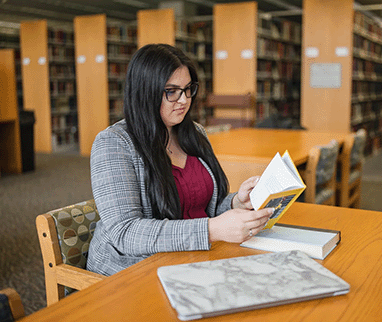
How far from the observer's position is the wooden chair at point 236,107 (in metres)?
6.18

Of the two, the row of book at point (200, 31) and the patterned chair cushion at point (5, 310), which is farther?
the row of book at point (200, 31)

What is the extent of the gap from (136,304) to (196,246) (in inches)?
12.8

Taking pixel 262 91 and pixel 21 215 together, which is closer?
pixel 21 215

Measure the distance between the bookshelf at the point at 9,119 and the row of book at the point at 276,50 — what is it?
12.7ft

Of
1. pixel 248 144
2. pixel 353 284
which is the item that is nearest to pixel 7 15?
pixel 248 144

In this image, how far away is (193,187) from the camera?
1.55m

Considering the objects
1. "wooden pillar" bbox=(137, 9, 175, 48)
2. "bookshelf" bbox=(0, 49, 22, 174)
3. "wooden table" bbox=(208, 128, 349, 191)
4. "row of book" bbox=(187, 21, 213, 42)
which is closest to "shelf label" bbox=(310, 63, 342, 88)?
"wooden pillar" bbox=(137, 9, 175, 48)

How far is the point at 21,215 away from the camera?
14.4 ft

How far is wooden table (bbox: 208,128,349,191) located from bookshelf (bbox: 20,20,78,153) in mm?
5361

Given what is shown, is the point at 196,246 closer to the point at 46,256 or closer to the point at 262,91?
the point at 46,256

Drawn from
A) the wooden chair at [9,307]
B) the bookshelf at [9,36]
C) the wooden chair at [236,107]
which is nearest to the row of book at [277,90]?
the wooden chair at [236,107]

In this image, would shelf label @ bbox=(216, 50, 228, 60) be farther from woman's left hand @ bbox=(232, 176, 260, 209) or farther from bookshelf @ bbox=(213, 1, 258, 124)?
woman's left hand @ bbox=(232, 176, 260, 209)

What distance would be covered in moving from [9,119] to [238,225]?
5760mm

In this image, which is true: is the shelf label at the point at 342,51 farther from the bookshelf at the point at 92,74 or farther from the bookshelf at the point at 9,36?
the bookshelf at the point at 9,36
